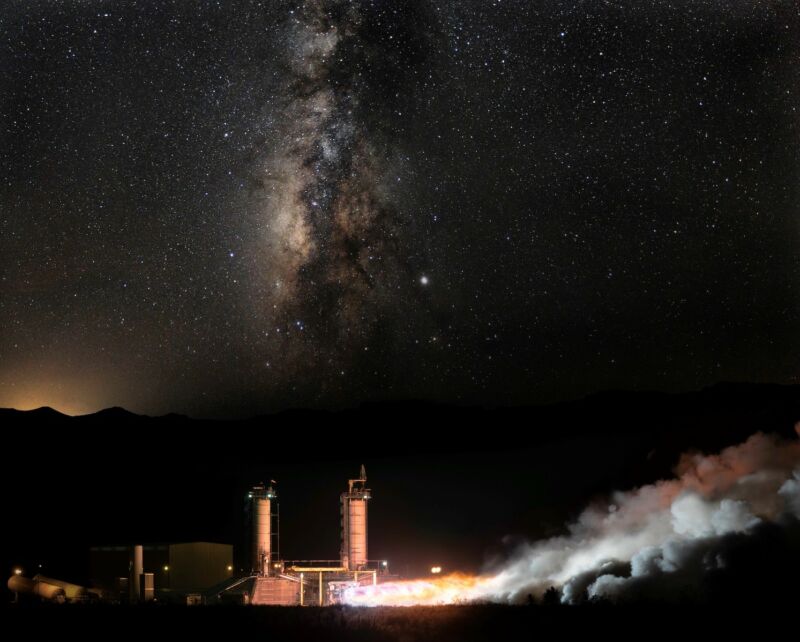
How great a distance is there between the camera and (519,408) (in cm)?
19788

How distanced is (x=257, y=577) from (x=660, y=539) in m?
28.1

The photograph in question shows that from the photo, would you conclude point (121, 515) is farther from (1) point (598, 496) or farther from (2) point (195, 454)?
(1) point (598, 496)

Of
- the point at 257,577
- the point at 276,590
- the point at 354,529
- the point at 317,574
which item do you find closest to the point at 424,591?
the point at 354,529

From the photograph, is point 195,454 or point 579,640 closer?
point 579,640

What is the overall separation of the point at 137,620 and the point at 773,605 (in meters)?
27.2

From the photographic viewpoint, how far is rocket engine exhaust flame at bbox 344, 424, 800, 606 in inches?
2137

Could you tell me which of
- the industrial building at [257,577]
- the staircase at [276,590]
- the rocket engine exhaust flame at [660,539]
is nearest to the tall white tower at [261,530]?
the industrial building at [257,577]

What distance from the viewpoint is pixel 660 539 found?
61.2 m

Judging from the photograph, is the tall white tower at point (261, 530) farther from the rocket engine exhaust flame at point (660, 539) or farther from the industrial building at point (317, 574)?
the rocket engine exhaust flame at point (660, 539)

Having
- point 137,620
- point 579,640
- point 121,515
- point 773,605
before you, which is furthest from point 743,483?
point 121,515

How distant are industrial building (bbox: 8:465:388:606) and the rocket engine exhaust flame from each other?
4405 mm

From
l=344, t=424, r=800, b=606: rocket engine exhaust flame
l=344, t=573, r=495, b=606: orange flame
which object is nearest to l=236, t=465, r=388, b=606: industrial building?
l=344, t=573, r=495, b=606: orange flame

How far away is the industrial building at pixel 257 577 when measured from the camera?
7100 centimetres

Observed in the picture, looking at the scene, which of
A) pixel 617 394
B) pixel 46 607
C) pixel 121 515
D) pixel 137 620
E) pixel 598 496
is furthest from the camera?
pixel 617 394
